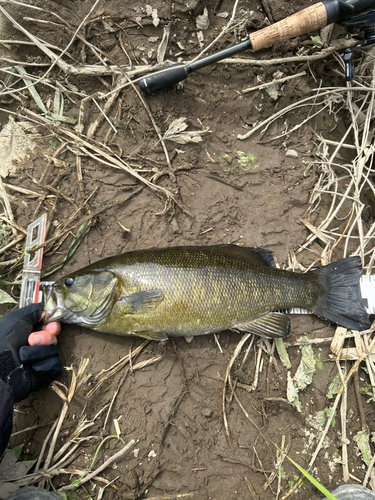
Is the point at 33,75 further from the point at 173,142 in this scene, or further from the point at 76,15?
the point at 173,142

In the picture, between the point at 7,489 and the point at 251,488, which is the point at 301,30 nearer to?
the point at 251,488

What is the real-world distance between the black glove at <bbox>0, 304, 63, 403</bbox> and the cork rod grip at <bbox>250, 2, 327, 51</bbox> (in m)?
3.28

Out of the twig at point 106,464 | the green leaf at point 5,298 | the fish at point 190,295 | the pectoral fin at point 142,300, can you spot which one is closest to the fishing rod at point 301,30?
the fish at point 190,295

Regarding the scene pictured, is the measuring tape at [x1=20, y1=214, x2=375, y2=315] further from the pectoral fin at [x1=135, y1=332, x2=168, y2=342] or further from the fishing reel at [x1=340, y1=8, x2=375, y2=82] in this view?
the fishing reel at [x1=340, y1=8, x2=375, y2=82]

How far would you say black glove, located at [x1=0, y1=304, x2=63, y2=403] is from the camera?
2.81m

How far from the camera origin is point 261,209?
3.49m

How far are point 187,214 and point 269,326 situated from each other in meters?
1.41

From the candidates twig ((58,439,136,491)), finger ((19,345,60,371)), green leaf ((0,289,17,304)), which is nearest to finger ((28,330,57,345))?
finger ((19,345,60,371))

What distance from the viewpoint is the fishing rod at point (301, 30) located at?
2922 millimetres

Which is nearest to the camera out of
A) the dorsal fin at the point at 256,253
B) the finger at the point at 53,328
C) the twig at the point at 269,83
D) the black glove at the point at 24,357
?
the black glove at the point at 24,357

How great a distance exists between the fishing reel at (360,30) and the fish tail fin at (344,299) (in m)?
1.91

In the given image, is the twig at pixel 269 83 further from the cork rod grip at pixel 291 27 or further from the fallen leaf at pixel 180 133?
the fallen leaf at pixel 180 133

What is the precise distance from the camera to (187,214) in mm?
3436

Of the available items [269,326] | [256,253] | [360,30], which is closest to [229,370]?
[269,326]
